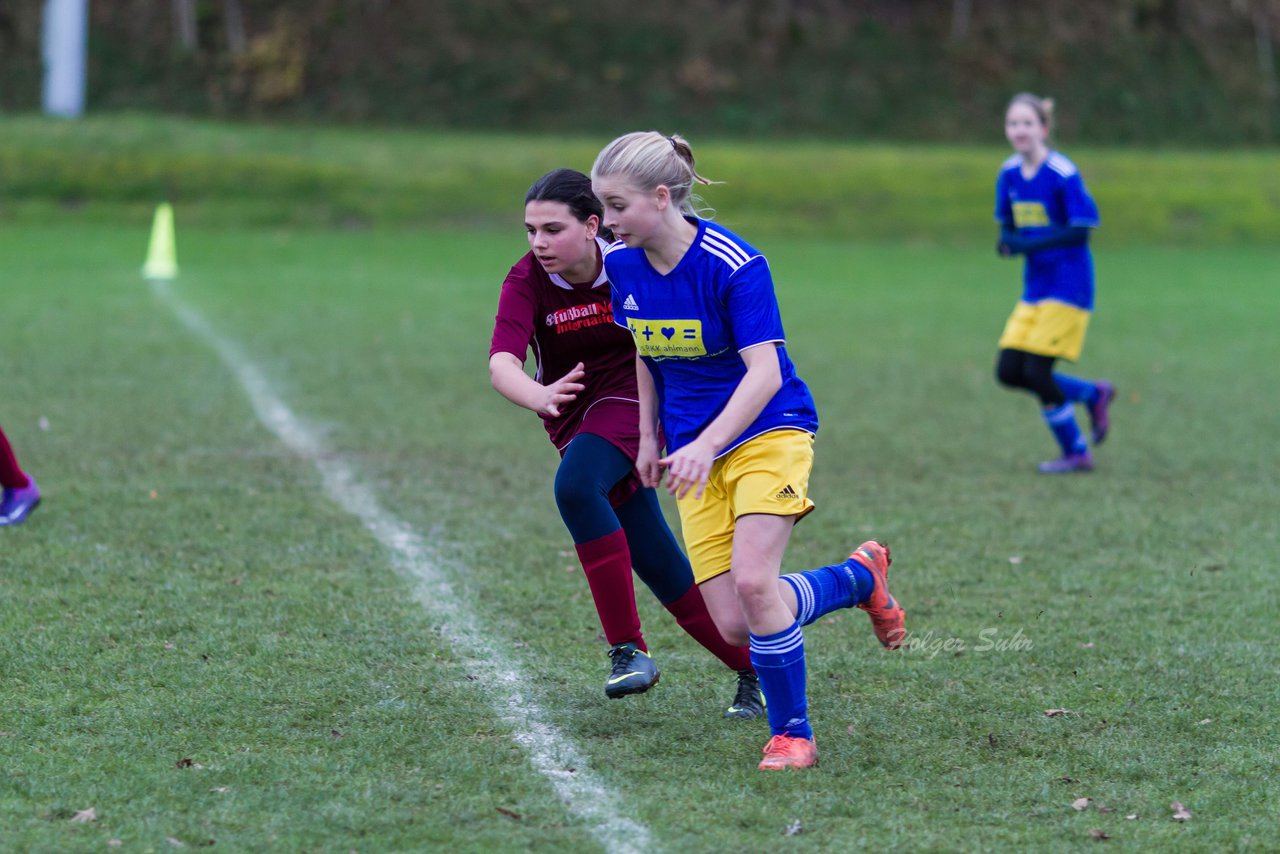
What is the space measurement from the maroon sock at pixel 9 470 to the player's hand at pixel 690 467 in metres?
4.14

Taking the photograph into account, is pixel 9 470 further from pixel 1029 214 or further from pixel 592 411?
pixel 1029 214

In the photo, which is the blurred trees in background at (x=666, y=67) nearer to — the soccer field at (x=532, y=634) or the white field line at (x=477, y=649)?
the soccer field at (x=532, y=634)

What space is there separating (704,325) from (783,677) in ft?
3.33

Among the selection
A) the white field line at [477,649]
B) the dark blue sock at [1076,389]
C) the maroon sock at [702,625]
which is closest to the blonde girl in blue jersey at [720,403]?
the maroon sock at [702,625]

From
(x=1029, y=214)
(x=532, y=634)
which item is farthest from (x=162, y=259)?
(x=532, y=634)

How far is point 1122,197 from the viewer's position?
89.5ft

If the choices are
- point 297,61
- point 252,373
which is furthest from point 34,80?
point 252,373

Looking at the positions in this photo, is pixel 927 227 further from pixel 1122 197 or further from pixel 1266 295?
pixel 1266 295

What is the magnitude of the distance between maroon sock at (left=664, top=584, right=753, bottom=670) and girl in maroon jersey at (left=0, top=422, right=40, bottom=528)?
3698mm

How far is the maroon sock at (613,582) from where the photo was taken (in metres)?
4.56

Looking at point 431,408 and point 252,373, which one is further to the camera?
point 252,373

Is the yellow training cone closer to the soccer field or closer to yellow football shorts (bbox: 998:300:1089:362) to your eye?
the soccer field

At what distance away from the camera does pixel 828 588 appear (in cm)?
451

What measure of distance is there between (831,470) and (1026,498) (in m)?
1.22
